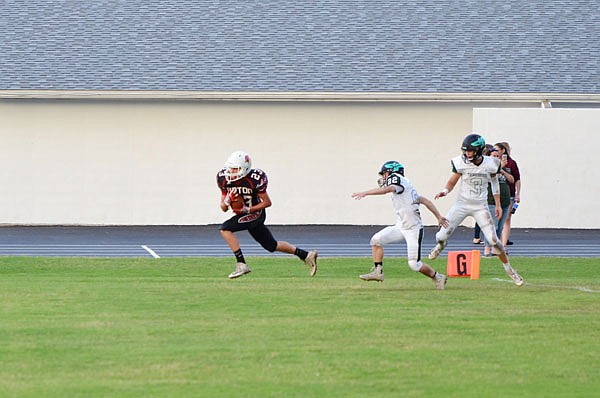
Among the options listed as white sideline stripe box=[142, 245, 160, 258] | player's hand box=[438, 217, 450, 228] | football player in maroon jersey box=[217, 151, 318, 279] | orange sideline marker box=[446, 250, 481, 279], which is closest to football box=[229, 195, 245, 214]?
football player in maroon jersey box=[217, 151, 318, 279]

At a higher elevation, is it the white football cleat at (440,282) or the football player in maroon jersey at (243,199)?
the football player in maroon jersey at (243,199)

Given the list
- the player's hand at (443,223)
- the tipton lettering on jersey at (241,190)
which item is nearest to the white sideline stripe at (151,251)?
the tipton lettering on jersey at (241,190)

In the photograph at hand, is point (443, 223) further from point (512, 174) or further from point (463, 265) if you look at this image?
point (512, 174)

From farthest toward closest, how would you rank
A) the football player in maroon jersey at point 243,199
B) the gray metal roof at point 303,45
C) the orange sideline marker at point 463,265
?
the gray metal roof at point 303,45, the orange sideline marker at point 463,265, the football player in maroon jersey at point 243,199

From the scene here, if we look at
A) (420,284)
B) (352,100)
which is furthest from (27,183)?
(420,284)

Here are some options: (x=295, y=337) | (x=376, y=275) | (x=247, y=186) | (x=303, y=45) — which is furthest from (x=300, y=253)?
(x=303, y=45)

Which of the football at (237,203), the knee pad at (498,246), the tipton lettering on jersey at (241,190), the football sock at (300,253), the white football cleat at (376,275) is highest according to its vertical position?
the tipton lettering on jersey at (241,190)

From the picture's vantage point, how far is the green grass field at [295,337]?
9125 millimetres

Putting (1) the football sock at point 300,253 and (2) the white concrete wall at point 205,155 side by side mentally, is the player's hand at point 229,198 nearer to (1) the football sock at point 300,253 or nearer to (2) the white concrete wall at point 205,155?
(1) the football sock at point 300,253

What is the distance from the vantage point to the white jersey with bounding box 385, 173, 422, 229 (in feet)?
50.9

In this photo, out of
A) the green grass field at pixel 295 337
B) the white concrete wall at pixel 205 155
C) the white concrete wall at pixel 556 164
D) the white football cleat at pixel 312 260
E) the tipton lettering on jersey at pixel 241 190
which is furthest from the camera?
the white concrete wall at pixel 205 155

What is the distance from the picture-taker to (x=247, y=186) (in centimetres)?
1680

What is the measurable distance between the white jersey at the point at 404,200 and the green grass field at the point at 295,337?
2.82ft

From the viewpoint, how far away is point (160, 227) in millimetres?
30000
